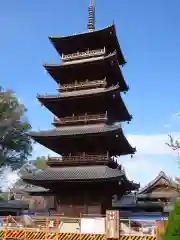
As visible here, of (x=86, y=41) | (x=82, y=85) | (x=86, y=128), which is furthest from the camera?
(x=86, y=41)

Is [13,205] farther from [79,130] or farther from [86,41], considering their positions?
[86,41]

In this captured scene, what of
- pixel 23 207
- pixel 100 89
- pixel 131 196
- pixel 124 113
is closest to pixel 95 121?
pixel 100 89

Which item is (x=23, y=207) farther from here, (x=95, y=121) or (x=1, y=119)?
(x=95, y=121)

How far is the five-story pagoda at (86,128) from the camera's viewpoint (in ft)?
74.1

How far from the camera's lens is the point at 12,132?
47.7 metres

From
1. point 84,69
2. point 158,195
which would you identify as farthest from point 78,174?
point 158,195

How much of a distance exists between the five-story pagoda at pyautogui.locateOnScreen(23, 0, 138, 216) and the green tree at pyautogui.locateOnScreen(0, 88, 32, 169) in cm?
2012

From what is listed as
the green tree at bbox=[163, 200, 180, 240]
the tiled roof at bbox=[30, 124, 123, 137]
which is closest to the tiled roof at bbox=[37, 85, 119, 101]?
the tiled roof at bbox=[30, 124, 123, 137]

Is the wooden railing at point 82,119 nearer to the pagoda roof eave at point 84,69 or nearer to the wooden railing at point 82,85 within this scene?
the wooden railing at point 82,85

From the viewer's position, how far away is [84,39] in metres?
27.8

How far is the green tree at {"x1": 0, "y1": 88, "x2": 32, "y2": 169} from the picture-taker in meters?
45.9

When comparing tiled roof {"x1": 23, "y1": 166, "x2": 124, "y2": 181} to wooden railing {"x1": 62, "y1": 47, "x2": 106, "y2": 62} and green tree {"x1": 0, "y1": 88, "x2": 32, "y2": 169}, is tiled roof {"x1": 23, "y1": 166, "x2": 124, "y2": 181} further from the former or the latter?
green tree {"x1": 0, "y1": 88, "x2": 32, "y2": 169}

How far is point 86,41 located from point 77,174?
40.5ft

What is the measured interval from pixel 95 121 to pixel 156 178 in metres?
14.7
